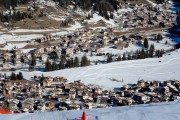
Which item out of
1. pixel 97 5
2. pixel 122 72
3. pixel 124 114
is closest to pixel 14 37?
pixel 122 72

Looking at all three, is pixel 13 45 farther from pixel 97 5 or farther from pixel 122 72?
pixel 97 5

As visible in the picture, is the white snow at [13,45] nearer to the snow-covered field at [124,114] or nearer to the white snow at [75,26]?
the white snow at [75,26]

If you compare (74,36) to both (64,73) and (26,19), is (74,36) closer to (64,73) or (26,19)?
(26,19)

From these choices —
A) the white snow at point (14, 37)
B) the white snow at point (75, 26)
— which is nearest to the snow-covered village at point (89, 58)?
the white snow at point (75, 26)

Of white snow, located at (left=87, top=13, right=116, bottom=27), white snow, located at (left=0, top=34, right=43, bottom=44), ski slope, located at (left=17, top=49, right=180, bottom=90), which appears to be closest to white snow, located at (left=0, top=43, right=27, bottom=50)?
white snow, located at (left=0, top=34, right=43, bottom=44)

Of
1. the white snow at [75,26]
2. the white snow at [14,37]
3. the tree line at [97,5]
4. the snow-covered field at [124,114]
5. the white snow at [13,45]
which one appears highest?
the snow-covered field at [124,114]

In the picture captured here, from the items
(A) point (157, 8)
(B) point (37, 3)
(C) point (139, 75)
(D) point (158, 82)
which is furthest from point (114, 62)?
(A) point (157, 8)

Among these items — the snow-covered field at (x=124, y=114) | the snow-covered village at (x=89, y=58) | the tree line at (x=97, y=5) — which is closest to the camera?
the snow-covered field at (x=124, y=114)

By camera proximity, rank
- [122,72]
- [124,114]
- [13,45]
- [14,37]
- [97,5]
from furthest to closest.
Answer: [97,5], [14,37], [13,45], [122,72], [124,114]
